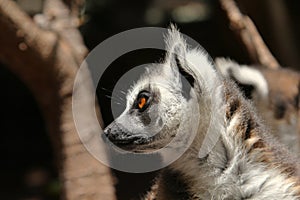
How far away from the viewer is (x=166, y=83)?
311 cm

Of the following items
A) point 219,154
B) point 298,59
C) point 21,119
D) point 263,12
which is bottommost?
point 21,119

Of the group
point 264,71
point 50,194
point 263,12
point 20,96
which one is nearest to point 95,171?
point 264,71

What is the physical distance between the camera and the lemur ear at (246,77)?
16.4 feet

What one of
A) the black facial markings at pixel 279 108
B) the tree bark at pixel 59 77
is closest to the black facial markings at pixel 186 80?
the tree bark at pixel 59 77

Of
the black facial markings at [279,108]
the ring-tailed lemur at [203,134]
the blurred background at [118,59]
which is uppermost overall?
the ring-tailed lemur at [203,134]

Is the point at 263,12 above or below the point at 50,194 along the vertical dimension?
above

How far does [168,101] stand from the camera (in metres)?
3.10

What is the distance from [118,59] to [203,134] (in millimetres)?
3722

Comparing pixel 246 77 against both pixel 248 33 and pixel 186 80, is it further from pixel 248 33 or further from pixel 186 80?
pixel 186 80

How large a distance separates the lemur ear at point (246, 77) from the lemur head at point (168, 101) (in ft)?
5.74

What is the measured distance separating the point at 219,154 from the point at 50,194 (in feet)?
11.0

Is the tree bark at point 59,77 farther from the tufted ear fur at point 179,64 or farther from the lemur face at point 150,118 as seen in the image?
the tufted ear fur at point 179,64

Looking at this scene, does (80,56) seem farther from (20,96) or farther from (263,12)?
(20,96)

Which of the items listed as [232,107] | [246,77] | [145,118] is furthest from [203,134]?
[246,77]
